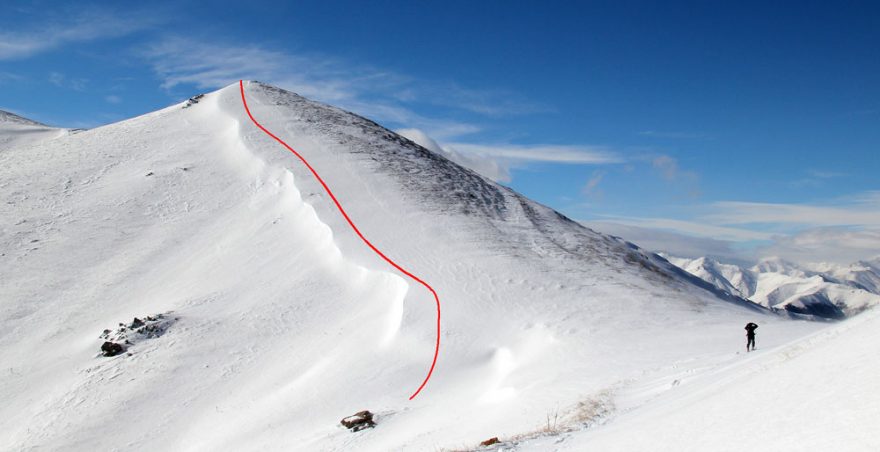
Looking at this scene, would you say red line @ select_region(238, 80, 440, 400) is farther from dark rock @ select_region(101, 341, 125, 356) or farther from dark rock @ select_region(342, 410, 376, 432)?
dark rock @ select_region(101, 341, 125, 356)

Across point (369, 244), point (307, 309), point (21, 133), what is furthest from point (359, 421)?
point (21, 133)

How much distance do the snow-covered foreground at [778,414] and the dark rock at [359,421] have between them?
830cm

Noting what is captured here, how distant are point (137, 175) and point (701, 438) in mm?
47045

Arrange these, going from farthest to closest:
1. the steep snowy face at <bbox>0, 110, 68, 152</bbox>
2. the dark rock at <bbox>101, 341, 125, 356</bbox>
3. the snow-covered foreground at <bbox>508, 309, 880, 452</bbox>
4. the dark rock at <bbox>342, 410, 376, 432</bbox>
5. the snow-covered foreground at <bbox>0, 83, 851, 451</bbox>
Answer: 1. the steep snowy face at <bbox>0, 110, 68, 152</bbox>
2. the dark rock at <bbox>101, 341, 125, 356</bbox>
3. the snow-covered foreground at <bbox>0, 83, 851, 451</bbox>
4. the dark rock at <bbox>342, 410, 376, 432</bbox>
5. the snow-covered foreground at <bbox>508, 309, 880, 452</bbox>

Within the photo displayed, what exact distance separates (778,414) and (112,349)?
26.1 meters

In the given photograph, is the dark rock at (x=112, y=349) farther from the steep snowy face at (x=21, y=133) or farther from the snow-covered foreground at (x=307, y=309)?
the steep snowy face at (x=21, y=133)

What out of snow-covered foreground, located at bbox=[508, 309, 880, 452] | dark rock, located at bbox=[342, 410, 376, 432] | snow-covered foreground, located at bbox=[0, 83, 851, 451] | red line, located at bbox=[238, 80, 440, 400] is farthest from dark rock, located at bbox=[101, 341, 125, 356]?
snow-covered foreground, located at bbox=[508, 309, 880, 452]

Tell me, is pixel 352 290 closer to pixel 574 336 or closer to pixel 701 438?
pixel 574 336

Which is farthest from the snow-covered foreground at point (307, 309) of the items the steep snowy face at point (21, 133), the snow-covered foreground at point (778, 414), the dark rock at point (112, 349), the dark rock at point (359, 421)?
the steep snowy face at point (21, 133)

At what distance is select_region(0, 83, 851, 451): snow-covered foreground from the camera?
2017cm

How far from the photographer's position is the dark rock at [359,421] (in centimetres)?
1819

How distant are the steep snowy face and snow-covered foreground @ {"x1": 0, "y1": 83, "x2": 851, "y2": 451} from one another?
12.0 m

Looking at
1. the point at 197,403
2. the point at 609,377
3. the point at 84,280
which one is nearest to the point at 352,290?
the point at 197,403

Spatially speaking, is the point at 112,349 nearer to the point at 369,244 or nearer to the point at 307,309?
the point at 307,309
